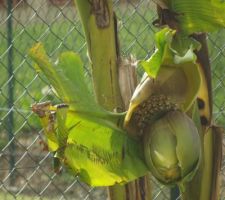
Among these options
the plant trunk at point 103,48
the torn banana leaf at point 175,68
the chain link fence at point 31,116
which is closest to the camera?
the torn banana leaf at point 175,68

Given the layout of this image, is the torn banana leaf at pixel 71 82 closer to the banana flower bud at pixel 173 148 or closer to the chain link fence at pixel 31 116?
the banana flower bud at pixel 173 148

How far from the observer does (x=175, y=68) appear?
2.52 ft

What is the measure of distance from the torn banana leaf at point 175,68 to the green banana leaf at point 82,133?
7cm

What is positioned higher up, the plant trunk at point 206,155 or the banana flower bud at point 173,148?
the banana flower bud at point 173,148

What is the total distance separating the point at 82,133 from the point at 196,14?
0.64 ft

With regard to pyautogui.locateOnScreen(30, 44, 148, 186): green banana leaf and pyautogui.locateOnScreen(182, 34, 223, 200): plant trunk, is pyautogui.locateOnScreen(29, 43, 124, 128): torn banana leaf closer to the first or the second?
pyautogui.locateOnScreen(30, 44, 148, 186): green banana leaf

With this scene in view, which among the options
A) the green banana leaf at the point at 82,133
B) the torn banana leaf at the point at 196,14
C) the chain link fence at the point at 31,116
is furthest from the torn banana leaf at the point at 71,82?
the chain link fence at the point at 31,116

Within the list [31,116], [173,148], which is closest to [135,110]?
[173,148]

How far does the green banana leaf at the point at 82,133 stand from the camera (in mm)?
751

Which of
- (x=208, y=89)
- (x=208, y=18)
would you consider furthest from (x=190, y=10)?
(x=208, y=89)

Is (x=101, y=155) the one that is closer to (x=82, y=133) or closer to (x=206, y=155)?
(x=82, y=133)

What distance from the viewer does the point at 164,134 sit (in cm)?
76

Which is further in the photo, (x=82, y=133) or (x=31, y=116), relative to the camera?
(x=31, y=116)

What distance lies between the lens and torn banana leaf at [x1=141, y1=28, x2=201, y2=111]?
708 mm
